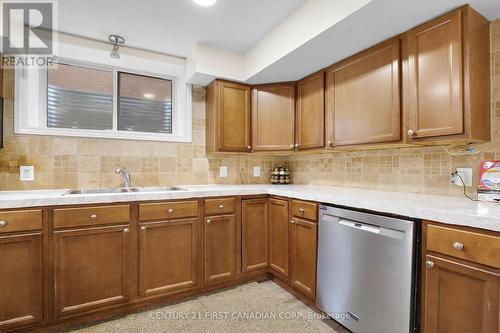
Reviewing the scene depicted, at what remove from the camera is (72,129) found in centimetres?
229

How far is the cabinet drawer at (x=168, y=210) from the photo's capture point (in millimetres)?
1954

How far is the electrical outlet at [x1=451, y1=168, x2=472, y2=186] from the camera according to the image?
165cm

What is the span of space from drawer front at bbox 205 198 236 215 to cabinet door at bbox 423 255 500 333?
4.90ft

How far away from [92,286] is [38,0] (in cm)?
213

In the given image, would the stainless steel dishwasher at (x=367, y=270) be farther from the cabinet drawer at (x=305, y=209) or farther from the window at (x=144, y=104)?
the window at (x=144, y=104)

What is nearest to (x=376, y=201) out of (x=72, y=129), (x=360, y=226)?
(x=360, y=226)

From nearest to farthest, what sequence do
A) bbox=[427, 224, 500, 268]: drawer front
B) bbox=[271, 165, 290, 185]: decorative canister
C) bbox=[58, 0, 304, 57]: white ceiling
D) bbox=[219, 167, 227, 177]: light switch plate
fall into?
bbox=[427, 224, 500, 268]: drawer front, bbox=[58, 0, 304, 57]: white ceiling, bbox=[219, 167, 227, 177]: light switch plate, bbox=[271, 165, 290, 185]: decorative canister

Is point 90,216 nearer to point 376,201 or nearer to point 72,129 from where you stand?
point 72,129

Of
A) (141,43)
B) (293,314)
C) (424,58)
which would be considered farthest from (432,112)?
(141,43)

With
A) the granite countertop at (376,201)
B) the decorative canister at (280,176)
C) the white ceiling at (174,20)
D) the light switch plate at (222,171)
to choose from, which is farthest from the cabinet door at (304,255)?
the white ceiling at (174,20)

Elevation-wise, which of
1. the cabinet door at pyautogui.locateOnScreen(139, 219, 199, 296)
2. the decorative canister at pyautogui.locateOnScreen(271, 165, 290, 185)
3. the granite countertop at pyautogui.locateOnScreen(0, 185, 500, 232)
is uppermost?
the decorative canister at pyautogui.locateOnScreen(271, 165, 290, 185)

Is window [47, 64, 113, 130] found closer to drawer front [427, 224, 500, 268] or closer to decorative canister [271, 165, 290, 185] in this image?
decorative canister [271, 165, 290, 185]

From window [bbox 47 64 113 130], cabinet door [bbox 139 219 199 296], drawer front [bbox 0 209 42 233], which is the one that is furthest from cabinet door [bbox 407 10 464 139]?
window [bbox 47 64 113 130]

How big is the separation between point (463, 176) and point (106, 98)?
309cm
